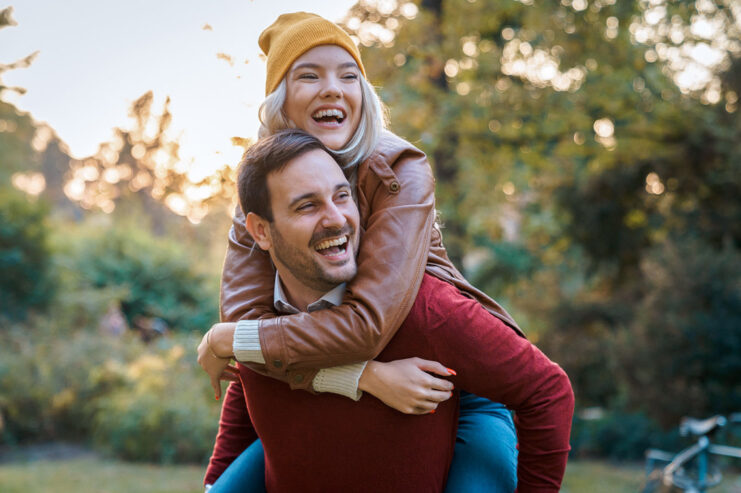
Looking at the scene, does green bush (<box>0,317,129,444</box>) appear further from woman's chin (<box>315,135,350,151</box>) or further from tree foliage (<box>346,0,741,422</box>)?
woman's chin (<box>315,135,350,151</box>)

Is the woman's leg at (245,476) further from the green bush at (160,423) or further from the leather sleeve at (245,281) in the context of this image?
the green bush at (160,423)

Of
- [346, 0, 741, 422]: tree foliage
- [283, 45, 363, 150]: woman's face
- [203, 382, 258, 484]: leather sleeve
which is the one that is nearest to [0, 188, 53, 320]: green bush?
[346, 0, 741, 422]: tree foliage

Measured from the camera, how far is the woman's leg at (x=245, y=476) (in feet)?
7.41

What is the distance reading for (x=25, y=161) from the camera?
35812 mm

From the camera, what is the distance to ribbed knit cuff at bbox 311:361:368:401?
188cm

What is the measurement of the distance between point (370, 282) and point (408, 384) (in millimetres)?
275

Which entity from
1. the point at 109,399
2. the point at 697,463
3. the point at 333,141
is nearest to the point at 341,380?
the point at 333,141

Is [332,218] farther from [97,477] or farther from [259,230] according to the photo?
[97,477]

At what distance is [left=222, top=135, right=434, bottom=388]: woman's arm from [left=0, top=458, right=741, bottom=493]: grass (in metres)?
7.31

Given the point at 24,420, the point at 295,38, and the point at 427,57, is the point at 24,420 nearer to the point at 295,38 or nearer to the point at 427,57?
the point at 427,57

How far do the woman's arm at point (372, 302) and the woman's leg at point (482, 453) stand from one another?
1.43ft

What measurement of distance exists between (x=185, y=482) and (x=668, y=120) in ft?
28.4

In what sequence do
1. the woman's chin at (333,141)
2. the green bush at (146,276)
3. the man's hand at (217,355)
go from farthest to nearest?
the green bush at (146,276) < the woman's chin at (333,141) < the man's hand at (217,355)

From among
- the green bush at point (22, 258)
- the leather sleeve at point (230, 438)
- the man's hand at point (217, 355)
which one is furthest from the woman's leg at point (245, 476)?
the green bush at point (22, 258)
